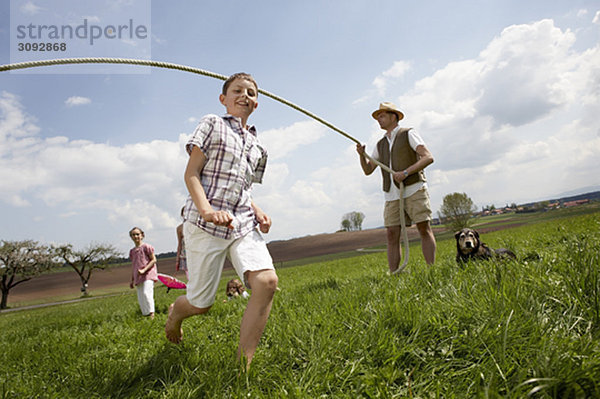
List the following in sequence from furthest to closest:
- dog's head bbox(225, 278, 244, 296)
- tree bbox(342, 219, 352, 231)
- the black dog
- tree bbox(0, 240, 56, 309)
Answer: tree bbox(342, 219, 352, 231) → tree bbox(0, 240, 56, 309) → dog's head bbox(225, 278, 244, 296) → the black dog

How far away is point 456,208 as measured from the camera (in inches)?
2346

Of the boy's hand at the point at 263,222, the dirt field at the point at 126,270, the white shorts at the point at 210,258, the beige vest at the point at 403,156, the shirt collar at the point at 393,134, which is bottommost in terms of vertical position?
the dirt field at the point at 126,270

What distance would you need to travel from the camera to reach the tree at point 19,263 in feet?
143

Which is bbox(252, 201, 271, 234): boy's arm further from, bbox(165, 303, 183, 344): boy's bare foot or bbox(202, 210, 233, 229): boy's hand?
bbox(165, 303, 183, 344): boy's bare foot

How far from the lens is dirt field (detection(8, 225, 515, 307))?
46.9 metres

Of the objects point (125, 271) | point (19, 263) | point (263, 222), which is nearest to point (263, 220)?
point (263, 222)

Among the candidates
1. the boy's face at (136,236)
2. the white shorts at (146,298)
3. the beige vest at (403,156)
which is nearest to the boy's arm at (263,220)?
the beige vest at (403,156)

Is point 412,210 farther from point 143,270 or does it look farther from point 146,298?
point 143,270

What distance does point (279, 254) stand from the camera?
53.5 meters

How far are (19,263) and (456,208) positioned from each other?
69.5 m

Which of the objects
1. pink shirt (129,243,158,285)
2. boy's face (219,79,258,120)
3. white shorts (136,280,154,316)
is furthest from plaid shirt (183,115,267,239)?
pink shirt (129,243,158,285)

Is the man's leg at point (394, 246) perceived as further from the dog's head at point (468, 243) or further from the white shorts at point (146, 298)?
the white shorts at point (146, 298)

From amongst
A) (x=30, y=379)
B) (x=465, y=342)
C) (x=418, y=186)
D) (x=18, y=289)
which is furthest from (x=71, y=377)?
(x=18, y=289)

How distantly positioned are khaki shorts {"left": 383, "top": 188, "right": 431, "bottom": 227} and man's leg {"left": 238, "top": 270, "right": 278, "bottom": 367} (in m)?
3.26
